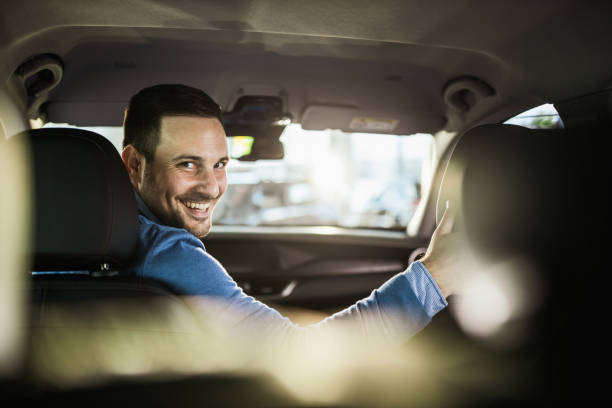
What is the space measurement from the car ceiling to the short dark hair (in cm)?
54

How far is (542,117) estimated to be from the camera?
2572 millimetres

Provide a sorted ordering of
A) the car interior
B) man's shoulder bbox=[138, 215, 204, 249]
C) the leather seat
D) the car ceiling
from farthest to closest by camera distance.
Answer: the car ceiling < man's shoulder bbox=[138, 215, 204, 249] < the leather seat < the car interior

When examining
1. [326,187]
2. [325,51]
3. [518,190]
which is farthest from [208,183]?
[326,187]

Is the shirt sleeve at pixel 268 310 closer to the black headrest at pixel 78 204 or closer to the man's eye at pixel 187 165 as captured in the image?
the black headrest at pixel 78 204

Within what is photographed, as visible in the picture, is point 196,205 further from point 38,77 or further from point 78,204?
point 38,77

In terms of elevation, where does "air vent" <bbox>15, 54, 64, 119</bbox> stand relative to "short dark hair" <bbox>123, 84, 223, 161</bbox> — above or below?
above

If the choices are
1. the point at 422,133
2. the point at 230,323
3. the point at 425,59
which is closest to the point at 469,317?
the point at 230,323

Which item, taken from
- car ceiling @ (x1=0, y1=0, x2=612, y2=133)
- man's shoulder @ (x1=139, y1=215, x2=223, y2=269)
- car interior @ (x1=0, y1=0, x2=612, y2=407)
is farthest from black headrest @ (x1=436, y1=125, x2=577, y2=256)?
car ceiling @ (x1=0, y1=0, x2=612, y2=133)

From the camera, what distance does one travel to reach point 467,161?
1362 mm

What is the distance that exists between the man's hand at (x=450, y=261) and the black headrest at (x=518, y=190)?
0.06 meters

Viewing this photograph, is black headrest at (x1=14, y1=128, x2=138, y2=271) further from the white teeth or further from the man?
the white teeth

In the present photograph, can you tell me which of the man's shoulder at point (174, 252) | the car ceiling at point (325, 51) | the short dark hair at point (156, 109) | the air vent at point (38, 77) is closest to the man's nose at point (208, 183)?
the short dark hair at point (156, 109)

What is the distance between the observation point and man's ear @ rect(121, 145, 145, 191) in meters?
1.86

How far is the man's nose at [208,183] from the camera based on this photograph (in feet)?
6.12
